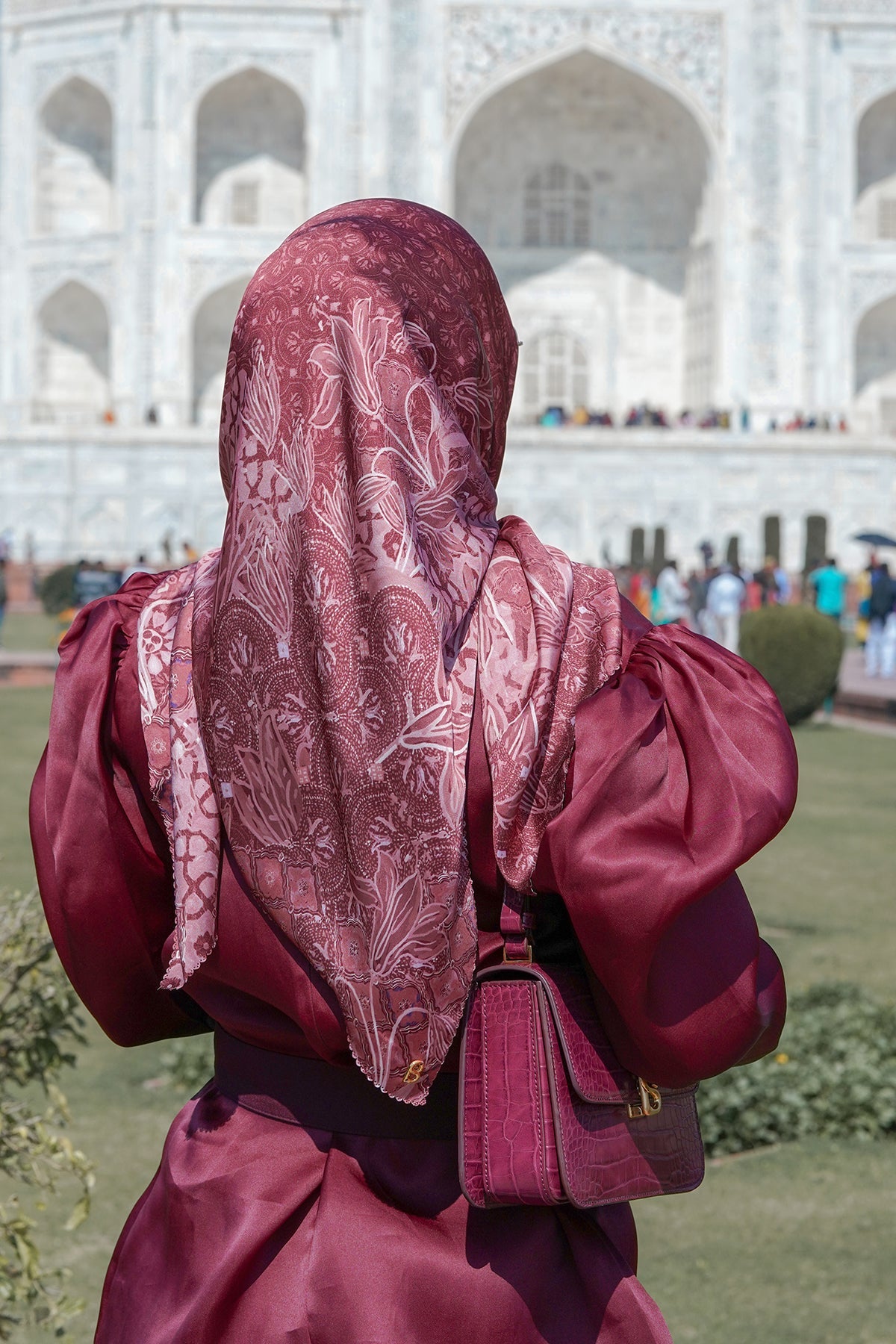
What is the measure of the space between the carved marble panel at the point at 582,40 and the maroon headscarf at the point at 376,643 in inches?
953

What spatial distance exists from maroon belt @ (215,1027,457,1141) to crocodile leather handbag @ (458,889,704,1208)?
0.17 feet

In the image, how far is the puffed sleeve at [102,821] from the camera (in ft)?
3.79

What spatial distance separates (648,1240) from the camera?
2695 millimetres

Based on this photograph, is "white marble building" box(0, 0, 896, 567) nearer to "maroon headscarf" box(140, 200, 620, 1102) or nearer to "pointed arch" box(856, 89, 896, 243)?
"pointed arch" box(856, 89, 896, 243)

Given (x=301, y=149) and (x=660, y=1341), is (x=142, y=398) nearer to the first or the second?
(x=301, y=149)

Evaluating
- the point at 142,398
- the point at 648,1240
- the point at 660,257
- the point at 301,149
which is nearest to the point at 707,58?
the point at 660,257

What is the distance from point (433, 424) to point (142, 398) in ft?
78.5

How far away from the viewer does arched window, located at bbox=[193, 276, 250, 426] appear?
81.7 ft

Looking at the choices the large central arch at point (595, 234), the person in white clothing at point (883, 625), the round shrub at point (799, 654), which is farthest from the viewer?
the large central arch at point (595, 234)

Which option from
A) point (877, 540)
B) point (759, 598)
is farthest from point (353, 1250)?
point (877, 540)

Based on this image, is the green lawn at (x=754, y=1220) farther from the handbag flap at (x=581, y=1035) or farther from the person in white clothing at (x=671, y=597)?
the person in white clothing at (x=671, y=597)

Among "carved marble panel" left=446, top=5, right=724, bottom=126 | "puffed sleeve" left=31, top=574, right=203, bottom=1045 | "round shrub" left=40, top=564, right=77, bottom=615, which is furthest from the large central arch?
"puffed sleeve" left=31, top=574, right=203, bottom=1045

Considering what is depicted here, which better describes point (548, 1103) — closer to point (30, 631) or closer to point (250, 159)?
point (30, 631)

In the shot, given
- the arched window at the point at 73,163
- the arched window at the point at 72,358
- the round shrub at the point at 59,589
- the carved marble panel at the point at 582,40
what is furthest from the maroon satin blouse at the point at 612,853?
the arched window at the point at 73,163
